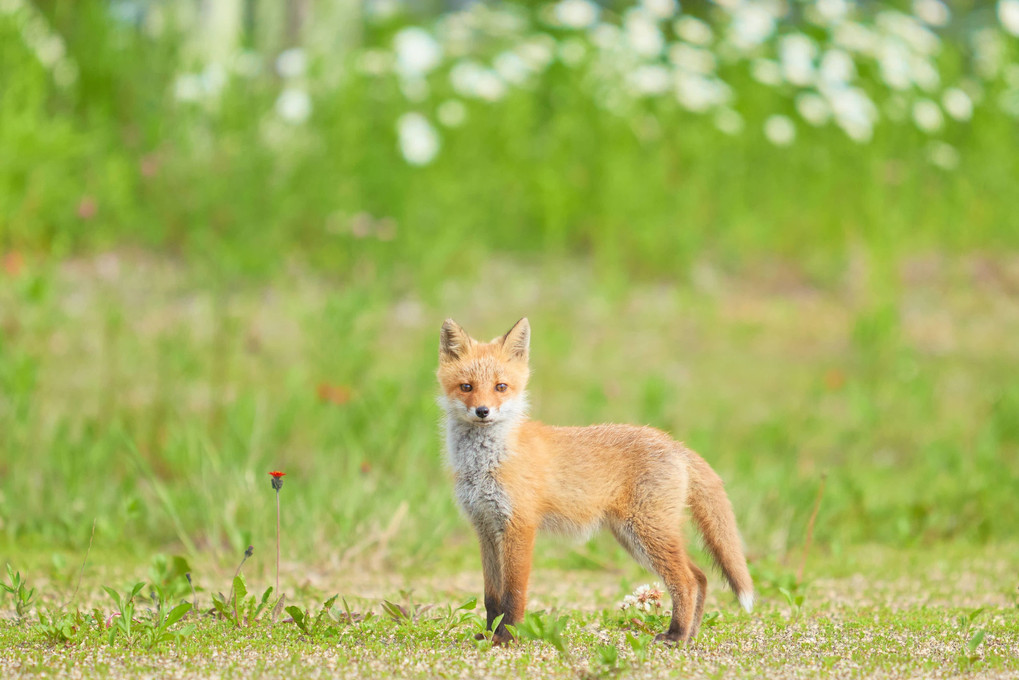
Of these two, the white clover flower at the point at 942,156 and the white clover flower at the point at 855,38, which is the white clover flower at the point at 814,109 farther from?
the white clover flower at the point at 942,156

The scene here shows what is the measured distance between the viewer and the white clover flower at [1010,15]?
11211mm

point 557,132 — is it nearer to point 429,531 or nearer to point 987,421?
point 987,421

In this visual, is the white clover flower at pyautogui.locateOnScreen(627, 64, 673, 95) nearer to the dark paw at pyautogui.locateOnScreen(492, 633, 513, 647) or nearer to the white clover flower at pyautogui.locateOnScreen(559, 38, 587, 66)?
the white clover flower at pyautogui.locateOnScreen(559, 38, 587, 66)

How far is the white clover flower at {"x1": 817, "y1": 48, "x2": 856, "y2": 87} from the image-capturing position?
11.8 meters

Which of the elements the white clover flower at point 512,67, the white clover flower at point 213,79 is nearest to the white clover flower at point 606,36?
the white clover flower at point 512,67

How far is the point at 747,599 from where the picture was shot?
360 centimetres

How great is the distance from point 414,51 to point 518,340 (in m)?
6.39

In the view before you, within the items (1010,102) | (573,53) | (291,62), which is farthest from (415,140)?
(1010,102)

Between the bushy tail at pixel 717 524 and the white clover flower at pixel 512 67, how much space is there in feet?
26.7

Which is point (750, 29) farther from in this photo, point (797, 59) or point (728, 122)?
point (728, 122)

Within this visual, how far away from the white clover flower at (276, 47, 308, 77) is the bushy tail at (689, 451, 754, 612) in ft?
21.1

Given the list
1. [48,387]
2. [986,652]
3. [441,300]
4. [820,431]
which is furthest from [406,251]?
[986,652]

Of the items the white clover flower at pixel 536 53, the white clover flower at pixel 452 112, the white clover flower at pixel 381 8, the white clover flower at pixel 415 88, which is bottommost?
the white clover flower at pixel 452 112

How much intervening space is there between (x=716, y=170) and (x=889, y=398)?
12.8 feet
